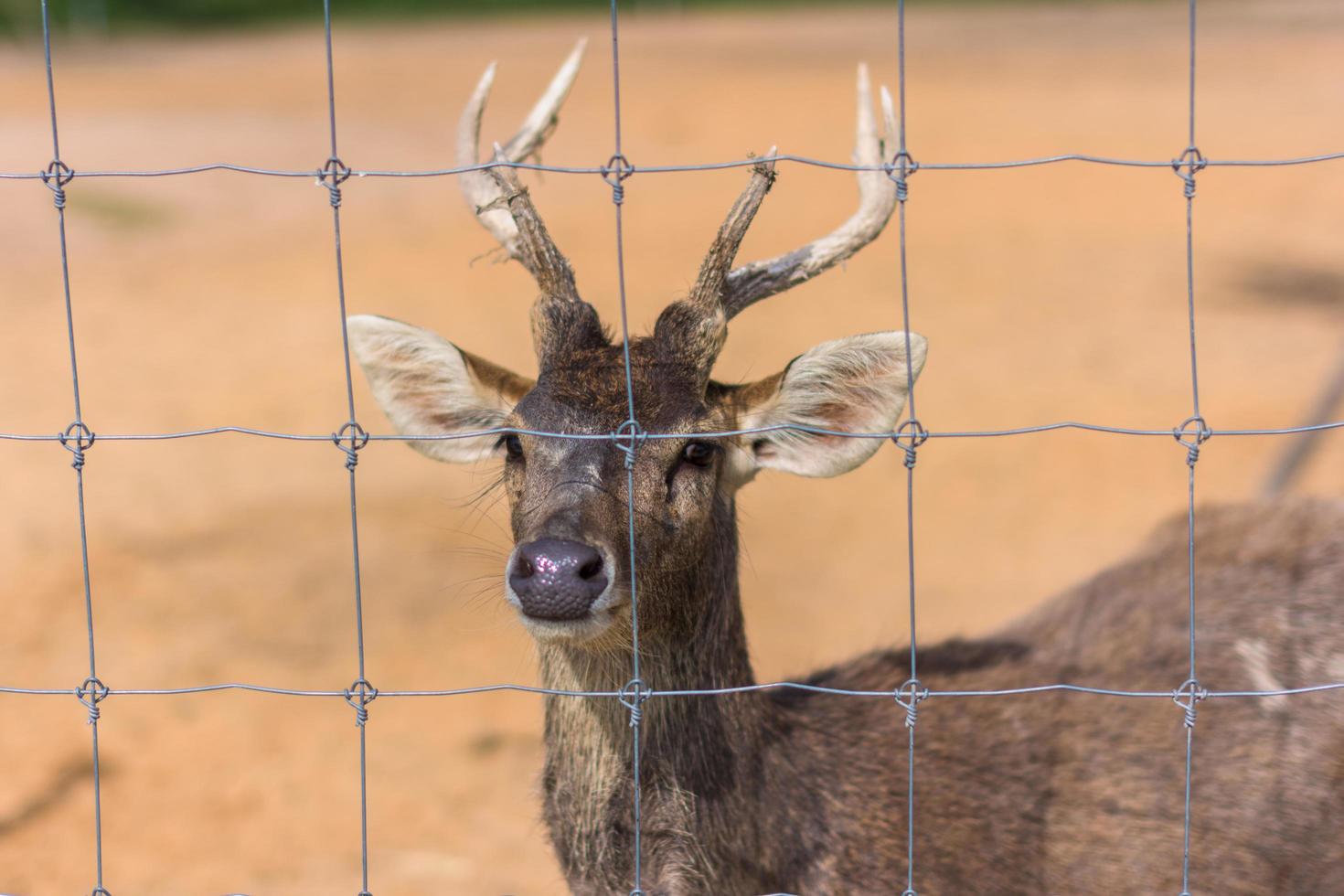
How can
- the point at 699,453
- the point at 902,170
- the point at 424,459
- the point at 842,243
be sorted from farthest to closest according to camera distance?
the point at 424,459
the point at 842,243
the point at 699,453
the point at 902,170

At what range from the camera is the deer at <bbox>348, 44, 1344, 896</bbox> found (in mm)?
3205

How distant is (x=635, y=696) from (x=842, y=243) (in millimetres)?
1297

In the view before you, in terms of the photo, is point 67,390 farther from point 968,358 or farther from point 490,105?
point 490,105

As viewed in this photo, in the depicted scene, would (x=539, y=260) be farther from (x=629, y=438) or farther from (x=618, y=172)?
(x=618, y=172)

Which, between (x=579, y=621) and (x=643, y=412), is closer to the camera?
(x=579, y=621)

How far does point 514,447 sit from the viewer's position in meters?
3.36

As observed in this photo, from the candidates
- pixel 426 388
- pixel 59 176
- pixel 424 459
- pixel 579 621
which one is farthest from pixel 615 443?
pixel 424 459

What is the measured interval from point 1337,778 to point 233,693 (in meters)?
4.01

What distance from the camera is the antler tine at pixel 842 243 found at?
3.48 meters

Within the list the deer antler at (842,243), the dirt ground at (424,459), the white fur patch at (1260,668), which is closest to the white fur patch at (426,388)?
the dirt ground at (424,459)

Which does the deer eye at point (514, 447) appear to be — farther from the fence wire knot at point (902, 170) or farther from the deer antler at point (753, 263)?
the fence wire knot at point (902, 170)

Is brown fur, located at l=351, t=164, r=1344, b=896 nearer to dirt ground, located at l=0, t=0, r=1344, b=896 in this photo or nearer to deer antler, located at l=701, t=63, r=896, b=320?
deer antler, located at l=701, t=63, r=896, b=320

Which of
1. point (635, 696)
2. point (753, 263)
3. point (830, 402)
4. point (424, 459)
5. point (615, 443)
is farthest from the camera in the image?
point (424, 459)

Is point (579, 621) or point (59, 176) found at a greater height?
point (59, 176)
